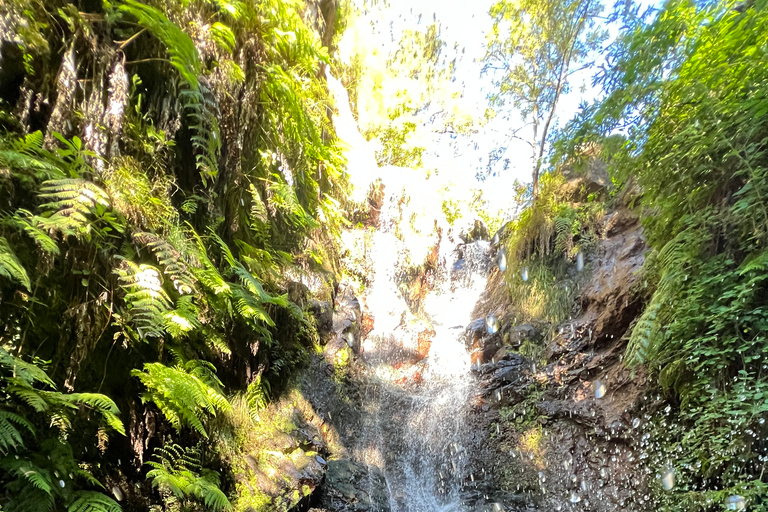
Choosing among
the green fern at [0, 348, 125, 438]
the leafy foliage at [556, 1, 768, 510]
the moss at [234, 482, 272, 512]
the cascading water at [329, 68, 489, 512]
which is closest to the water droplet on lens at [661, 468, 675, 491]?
the leafy foliage at [556, 1, 768, 510]

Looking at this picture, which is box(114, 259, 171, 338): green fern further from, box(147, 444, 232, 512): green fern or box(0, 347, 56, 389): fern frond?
box(147, 444, 232, 512): green fern

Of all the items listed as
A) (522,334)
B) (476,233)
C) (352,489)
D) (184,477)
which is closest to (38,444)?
(184,477)

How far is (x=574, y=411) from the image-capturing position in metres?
5.35

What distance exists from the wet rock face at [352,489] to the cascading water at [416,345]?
0.53 meters

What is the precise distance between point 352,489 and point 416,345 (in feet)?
15.4

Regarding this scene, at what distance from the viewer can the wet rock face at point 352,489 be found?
15.1 ft

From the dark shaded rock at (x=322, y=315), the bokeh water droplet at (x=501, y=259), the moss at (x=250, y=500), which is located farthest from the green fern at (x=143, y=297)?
the bokeh water droplet at (x=501, y=259)

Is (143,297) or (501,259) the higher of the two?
(501,259)

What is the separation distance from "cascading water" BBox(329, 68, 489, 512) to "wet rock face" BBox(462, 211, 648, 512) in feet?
1.90

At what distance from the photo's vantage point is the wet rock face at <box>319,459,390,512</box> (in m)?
4.59

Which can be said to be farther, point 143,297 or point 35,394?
point 143,297

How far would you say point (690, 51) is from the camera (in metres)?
3.53

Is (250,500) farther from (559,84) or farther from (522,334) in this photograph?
(559,84)

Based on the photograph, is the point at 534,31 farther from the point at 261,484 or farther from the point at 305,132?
the point at 261,484
